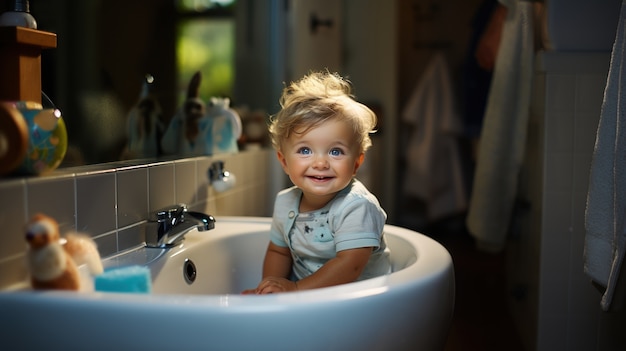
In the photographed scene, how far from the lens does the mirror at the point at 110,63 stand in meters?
1.19

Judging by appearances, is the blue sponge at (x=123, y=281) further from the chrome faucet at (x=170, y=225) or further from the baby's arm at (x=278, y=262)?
the baby's arm at (x=278, y=262)

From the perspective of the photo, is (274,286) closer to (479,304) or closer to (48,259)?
(48,259)

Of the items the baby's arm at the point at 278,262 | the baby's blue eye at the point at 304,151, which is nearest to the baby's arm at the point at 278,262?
the baby's arm at the point at 278,262

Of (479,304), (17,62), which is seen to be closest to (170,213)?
(17,62)

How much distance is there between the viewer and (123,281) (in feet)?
2.57

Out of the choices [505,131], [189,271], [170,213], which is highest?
[505,131]

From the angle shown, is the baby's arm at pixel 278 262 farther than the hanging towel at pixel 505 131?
No

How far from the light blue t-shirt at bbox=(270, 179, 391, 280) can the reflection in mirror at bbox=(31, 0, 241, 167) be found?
0.40 metres

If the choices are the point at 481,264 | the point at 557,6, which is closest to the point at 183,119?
the point at 557,6

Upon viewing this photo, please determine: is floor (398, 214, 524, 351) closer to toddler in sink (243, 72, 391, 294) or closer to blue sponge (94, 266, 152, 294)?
toddler in sink (243, 72, 391, 294)

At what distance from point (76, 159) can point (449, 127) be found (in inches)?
101

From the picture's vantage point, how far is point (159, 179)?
120cm

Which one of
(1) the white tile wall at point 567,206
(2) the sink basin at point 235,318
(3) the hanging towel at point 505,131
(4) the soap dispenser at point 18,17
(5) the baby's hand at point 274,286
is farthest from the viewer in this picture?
(3) the hanging towel at point 505,131

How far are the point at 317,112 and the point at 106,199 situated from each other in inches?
15.5
